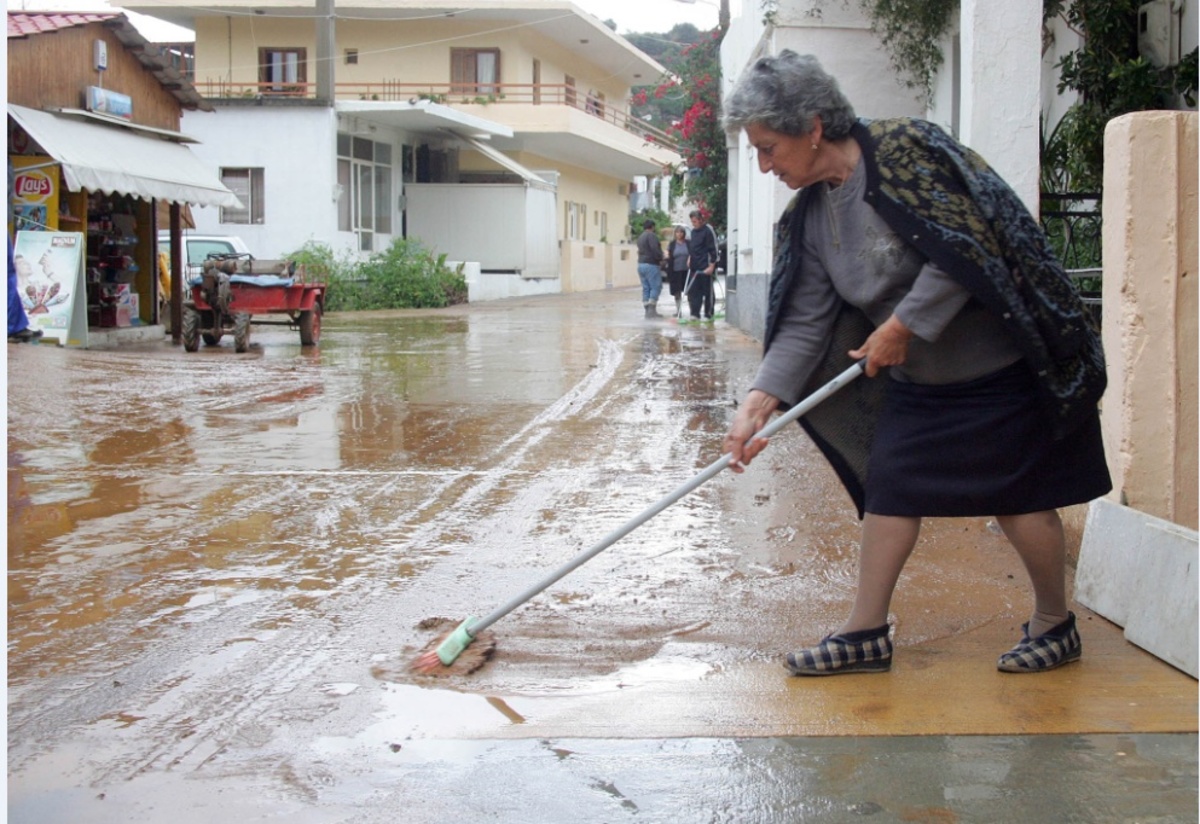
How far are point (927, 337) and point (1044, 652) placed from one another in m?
1.03

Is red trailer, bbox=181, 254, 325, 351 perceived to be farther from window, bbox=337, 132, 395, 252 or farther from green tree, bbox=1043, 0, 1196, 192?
window, bbox=337, 132, 395, 252

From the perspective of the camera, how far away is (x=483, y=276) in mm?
32094

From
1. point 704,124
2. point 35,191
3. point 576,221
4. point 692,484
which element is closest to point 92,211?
point 35,191

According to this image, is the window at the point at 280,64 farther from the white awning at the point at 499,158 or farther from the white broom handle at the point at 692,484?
the white broom handle at the point at 692,484

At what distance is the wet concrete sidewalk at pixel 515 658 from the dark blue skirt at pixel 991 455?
53cm

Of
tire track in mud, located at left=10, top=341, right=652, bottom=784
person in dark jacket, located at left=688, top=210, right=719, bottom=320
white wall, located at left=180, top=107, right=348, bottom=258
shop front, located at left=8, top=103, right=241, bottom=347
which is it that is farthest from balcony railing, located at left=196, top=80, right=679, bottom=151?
tire track in mud, located at left=10, top=341, right=652, bottom=784

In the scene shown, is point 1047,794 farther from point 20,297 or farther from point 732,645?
point 20,297

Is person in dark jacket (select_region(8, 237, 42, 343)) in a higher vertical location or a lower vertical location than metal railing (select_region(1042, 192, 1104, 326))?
lower

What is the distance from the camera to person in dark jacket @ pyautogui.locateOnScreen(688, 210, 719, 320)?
21.3 m

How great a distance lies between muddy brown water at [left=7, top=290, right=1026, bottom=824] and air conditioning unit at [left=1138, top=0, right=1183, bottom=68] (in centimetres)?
384

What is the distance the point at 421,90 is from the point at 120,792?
34.2 m

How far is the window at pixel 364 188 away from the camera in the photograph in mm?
29719

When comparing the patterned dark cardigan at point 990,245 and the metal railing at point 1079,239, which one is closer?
the patterned dark cardigan at point 990,245

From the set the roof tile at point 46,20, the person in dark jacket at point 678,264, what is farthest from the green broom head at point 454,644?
the person in dark jacket at point 678,264
